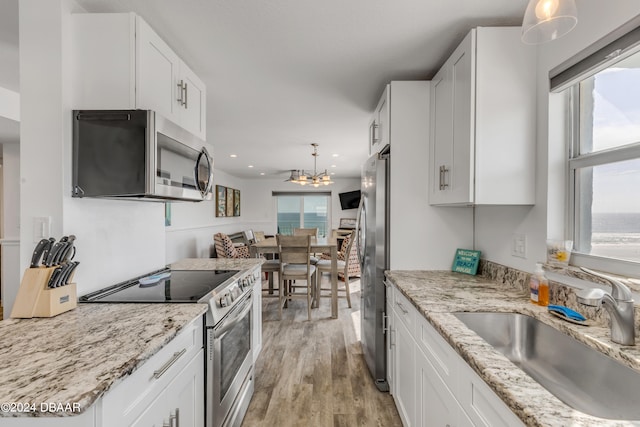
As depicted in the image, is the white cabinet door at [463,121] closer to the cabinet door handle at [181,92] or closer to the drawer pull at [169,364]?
the drawer pull at [169,364]

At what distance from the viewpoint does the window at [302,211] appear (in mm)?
8562

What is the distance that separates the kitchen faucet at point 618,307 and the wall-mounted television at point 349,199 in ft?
23.4

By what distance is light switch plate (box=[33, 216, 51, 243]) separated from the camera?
1.29 meters

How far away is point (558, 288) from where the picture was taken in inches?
53.9

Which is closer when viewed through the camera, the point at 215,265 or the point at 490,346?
the point at 490,346

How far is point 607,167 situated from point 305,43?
5.24ft

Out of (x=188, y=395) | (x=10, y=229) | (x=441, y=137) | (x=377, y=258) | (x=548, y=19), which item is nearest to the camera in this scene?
(x=548, y=19)

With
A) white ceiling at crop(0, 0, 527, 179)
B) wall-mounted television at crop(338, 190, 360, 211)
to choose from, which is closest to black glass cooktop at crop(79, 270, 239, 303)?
white ceiling at crop(0, 0, 527, 179)

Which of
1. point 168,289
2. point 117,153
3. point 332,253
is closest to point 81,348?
point 168,289

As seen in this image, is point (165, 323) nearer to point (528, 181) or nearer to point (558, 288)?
point (558, 288)

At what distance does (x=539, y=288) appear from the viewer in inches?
54.2

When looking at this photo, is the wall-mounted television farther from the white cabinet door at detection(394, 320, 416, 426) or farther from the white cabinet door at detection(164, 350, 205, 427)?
the white cabinet door at detection(164, 350, 205, 427)

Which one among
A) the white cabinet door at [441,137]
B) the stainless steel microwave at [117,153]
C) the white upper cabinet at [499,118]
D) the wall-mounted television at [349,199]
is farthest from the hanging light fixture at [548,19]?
the wall-mounted television at [349,199]

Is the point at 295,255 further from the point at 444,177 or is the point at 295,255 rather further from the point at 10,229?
the point at 10,229
